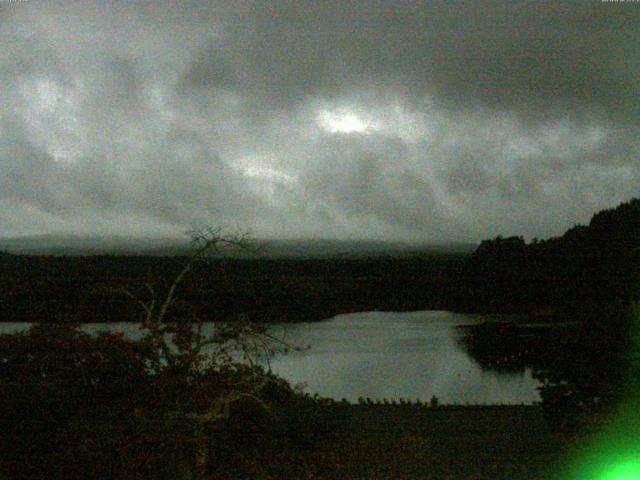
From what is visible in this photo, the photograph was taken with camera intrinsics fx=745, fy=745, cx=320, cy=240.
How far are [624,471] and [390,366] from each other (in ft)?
78.4

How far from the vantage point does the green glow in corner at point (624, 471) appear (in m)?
10.8

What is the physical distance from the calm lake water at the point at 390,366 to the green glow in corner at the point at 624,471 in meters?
10.3

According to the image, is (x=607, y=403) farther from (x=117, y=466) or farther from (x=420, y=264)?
(x=420, y=264)

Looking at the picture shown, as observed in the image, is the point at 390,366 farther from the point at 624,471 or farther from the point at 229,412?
the point at 229,412

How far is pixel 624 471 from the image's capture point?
10.9 metres

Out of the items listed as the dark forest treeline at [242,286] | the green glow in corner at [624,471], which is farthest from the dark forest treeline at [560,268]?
the green glow in corner at [624,471]

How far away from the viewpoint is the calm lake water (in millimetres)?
28094

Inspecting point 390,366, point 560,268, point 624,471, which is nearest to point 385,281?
point 560,268

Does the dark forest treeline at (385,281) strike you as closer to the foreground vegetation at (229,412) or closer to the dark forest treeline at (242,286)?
the dark forest treeline at (242,286)

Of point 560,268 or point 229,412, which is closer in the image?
point 229,412

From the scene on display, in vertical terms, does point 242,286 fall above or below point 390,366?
above

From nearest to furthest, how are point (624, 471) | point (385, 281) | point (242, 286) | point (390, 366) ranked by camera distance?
point (624, 471) < point (390, 366) < point (242, 286) < point (385, 281)

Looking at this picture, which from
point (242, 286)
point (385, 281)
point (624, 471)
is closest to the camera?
point (624, 471)

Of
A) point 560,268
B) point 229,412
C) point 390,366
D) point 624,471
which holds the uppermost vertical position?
point 560,268
